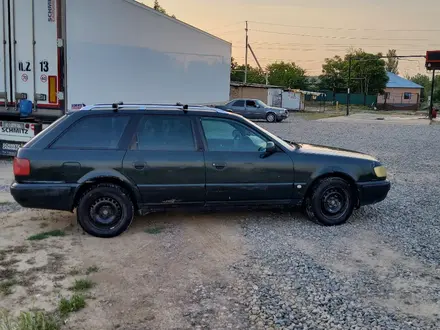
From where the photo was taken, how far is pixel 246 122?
6145mm

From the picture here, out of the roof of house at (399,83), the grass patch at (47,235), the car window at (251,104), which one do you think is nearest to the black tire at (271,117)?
the car window at (251,104)

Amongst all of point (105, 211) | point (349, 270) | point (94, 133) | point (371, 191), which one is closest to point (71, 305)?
point (105, 211)

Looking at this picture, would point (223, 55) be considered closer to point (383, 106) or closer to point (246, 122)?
point (246, 122)

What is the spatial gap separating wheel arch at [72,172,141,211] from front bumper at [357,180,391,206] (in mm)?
2963

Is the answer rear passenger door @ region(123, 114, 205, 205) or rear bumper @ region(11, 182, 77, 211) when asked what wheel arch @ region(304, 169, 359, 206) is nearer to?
rear passenger door @ region(123, 114, 205, 205)

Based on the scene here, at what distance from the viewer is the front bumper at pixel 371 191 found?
20.6 feet

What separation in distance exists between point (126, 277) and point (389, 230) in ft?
11.7

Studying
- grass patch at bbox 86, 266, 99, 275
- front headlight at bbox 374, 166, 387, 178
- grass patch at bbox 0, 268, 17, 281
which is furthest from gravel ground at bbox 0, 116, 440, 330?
grass patch at bbox 0, 268, 17, 281

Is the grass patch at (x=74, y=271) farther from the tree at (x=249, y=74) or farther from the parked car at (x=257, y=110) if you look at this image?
the tree at (x=249, y=74)

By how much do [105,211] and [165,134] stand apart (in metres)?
1.21

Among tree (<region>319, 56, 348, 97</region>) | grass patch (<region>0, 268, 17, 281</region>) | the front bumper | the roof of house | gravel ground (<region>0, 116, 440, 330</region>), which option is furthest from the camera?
the roof of house

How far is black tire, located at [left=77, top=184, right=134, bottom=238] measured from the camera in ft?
18.5

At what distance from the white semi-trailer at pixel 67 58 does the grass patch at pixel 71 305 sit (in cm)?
586

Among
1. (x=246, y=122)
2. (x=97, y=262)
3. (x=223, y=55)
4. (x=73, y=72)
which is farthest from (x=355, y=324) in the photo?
(x=223, y=55)
